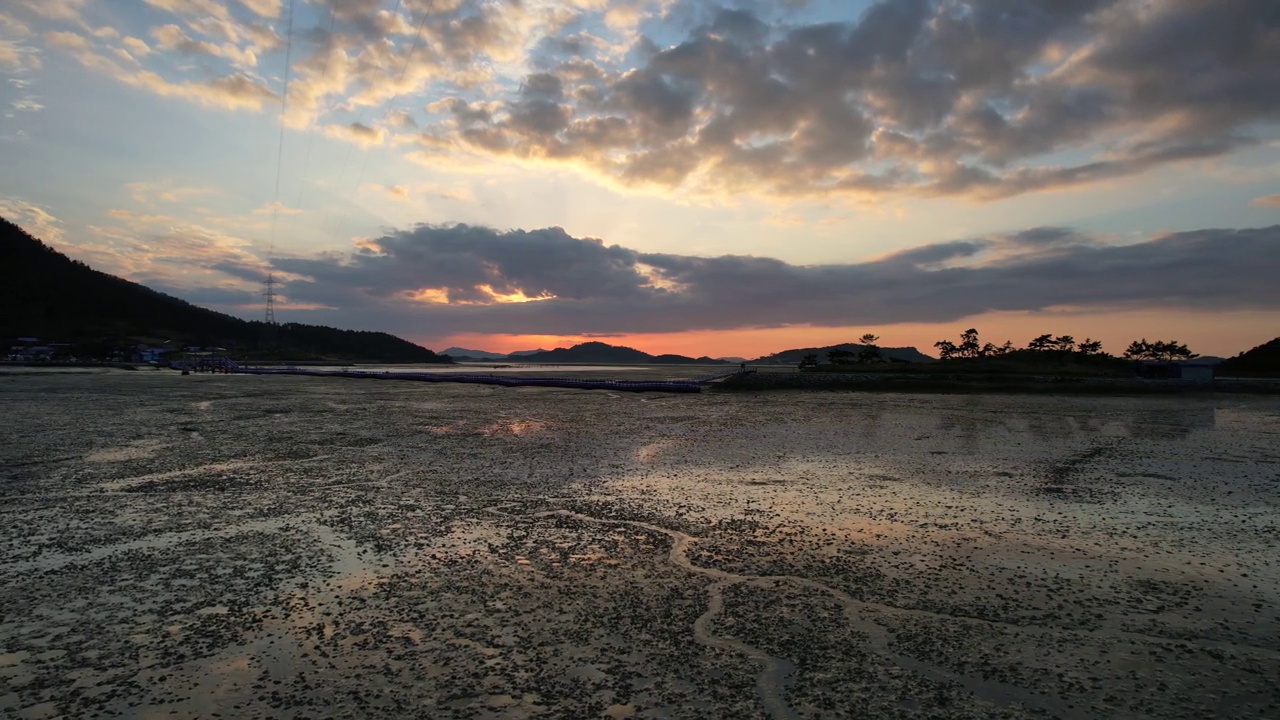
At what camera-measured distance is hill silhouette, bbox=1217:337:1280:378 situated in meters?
84.8

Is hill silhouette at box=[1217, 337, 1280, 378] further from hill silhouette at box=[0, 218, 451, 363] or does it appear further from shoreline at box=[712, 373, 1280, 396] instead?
hill silhouette at box=[0, 218, 451, 363]

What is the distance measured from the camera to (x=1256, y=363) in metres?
89.9

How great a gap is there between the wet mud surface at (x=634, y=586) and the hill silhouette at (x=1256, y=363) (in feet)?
319

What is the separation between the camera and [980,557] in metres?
8.61

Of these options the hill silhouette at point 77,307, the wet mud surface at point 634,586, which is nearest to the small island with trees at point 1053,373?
the wet mud surface at point 634,586

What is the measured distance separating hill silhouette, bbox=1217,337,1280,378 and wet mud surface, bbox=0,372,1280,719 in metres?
97.4

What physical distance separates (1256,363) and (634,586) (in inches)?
4888

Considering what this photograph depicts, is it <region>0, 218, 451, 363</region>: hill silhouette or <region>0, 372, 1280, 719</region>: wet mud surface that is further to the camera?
<region>0, 218, 451, 363</region>: hill silhouette

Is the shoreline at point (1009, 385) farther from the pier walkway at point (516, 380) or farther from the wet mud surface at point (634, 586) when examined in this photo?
the wet mud surface at point (634, 586)

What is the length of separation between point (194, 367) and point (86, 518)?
4795 inches

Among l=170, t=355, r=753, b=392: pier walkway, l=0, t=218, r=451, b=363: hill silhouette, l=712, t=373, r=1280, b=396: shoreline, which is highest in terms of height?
l=0, t=218, r=451, b=363: hill silhouette

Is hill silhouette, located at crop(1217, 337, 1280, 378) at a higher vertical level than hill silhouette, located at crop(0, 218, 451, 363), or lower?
lower

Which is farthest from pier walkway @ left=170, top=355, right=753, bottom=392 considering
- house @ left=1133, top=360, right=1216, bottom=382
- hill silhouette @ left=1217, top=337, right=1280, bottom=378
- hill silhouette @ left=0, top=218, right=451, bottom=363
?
hill silhouette @ left=1217, top=337, right=1280, bottom=378

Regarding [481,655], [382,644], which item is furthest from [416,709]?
[382,644]
